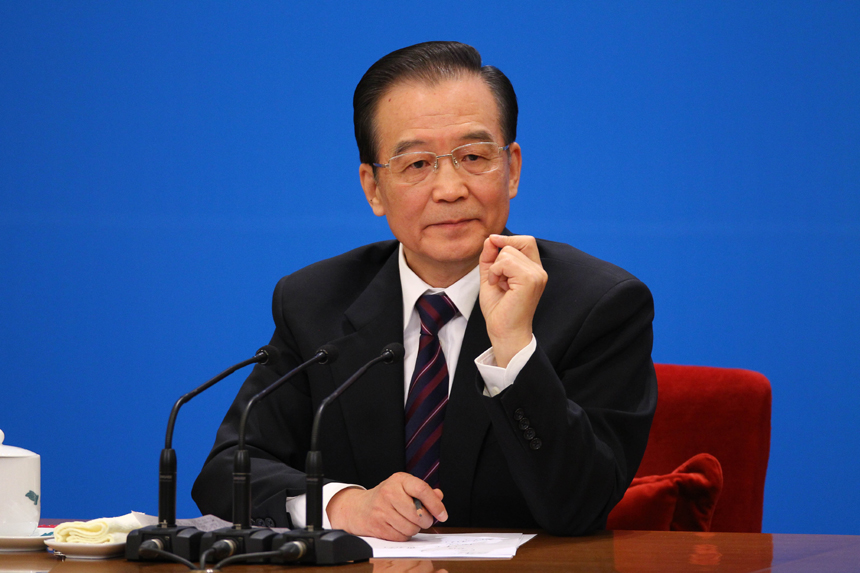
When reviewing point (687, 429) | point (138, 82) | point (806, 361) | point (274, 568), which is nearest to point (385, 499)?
point (274, 568)

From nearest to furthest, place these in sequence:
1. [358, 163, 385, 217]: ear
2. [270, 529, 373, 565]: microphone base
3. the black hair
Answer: [270, 529, 373, 565]: microphone base → the black hair → [358, 163, 385, 217]: ear

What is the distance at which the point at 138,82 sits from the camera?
129 inches

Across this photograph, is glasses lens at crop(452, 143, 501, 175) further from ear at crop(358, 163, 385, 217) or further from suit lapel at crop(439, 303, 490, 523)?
suit lapel at crop(439, 303, 490, 523)

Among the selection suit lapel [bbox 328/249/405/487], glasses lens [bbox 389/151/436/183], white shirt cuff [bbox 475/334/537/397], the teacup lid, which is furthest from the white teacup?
glasses lens [bbox 389/151/436/183]

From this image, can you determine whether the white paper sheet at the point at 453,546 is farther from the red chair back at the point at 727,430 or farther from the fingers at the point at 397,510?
the red chair back at the point at 727,430

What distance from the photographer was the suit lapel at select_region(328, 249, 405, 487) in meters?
1.79

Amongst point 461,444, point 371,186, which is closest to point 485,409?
point 461,444

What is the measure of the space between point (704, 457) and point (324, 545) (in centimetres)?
117

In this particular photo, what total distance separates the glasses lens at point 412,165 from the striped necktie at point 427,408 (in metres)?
0.31

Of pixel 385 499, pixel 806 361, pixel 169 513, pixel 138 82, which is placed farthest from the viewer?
pixel 138 82

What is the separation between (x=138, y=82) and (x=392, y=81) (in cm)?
177

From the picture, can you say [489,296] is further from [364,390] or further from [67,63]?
[67,63]

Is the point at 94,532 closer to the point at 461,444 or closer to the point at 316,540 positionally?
the point at 316,540

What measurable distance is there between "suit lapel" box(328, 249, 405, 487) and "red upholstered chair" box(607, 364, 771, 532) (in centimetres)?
57
